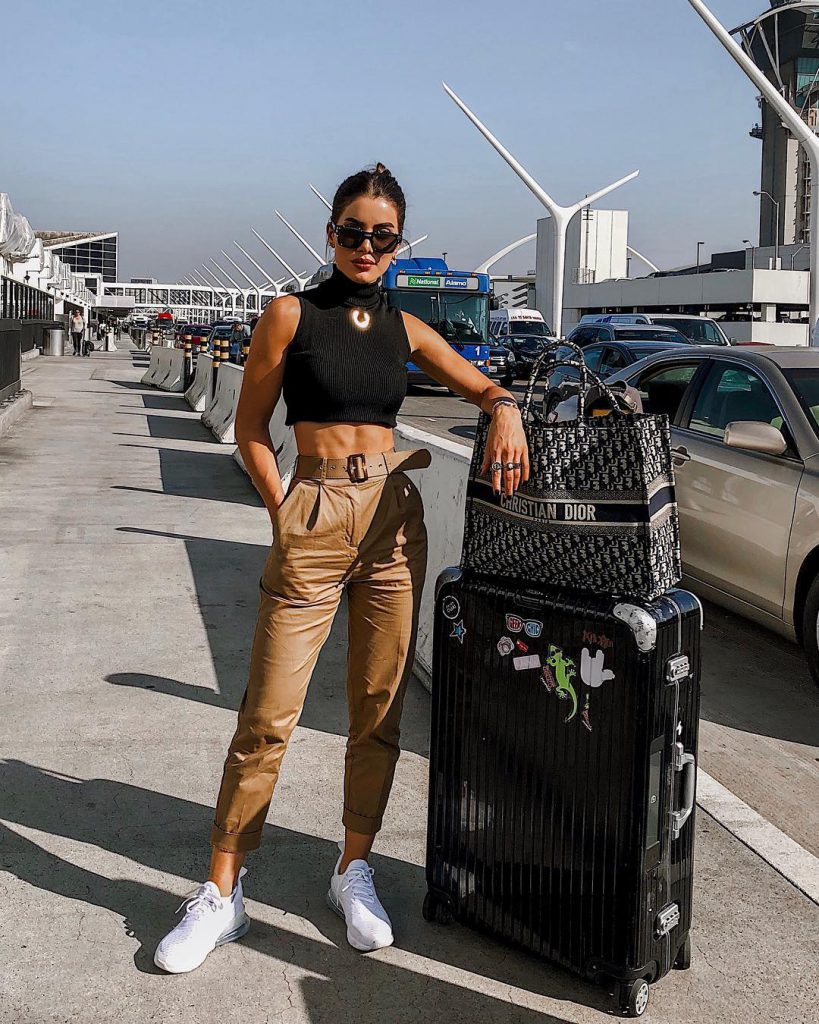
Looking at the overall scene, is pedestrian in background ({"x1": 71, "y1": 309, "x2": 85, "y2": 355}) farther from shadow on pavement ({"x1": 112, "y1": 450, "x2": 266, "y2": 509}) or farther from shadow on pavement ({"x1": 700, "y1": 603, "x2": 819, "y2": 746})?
shadow on pavement ({"x1": 700, "y1": 603, "x2": 819, "y2": 746})

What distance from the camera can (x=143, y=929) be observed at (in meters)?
3.37

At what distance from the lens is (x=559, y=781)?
310cm

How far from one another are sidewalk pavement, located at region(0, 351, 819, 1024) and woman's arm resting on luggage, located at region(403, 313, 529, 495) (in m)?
1.33

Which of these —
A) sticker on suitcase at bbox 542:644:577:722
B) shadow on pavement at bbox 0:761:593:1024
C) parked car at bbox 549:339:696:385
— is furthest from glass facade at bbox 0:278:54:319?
sticker on suitcase at bbox 542:644:577:722

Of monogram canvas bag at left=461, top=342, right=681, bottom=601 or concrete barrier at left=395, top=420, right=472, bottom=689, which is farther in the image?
concrete barrier at left=395, top=420, right=472, bottom=689

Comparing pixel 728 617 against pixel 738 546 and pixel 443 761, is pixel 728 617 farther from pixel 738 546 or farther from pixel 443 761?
pixel 443 761

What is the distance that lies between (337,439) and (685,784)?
1.28 metres

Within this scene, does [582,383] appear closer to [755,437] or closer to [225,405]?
[755,437]

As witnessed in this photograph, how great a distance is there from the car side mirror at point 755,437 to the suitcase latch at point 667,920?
3307 mm

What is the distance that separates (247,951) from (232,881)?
0.19 metres

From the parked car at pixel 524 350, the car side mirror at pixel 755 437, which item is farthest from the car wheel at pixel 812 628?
the parked car at pixel 524 350

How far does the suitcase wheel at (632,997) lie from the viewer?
299 cm

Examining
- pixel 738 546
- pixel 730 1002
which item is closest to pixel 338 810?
pixel 730 1002

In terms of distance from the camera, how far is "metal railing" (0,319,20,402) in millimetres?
19438
